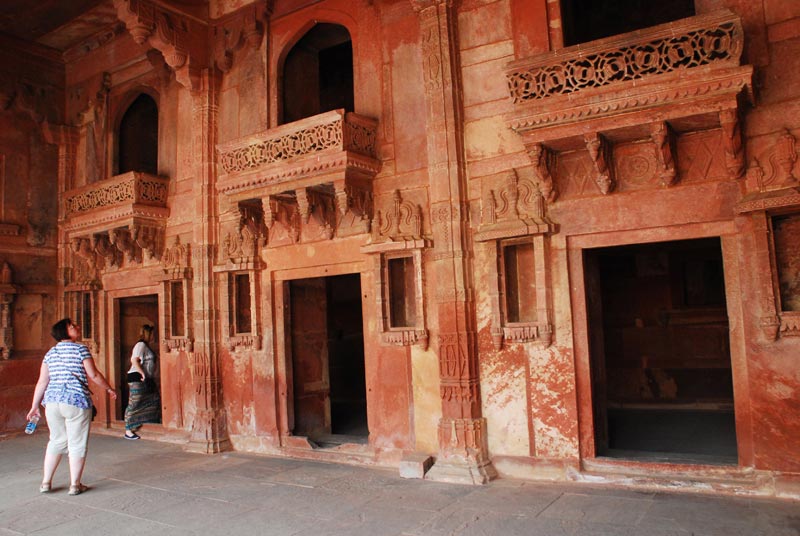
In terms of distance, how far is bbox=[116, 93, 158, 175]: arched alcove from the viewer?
11281mm

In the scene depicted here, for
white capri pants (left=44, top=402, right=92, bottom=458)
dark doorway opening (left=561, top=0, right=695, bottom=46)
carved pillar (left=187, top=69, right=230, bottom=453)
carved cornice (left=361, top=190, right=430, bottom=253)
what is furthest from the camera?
dark doorway opening (left=561, top=0, right=695, bottom=46)

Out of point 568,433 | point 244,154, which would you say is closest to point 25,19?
point 244,154

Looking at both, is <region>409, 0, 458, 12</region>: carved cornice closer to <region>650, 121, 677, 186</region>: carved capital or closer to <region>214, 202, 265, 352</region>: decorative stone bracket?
<region>650, 121, 677, 186</region>: carved capital

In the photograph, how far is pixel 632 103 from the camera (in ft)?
18.0

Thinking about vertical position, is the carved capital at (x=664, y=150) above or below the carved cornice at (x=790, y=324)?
above

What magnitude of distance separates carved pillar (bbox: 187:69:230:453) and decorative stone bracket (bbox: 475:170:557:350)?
4372mm

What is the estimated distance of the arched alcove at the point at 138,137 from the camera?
37.0 feet

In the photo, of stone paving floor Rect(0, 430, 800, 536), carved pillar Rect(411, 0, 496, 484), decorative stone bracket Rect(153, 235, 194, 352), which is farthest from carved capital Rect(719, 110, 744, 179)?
decorative stone bracket Rect(153, 235, 194, 352)

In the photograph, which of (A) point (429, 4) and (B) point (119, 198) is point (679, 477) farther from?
(B) point (119, 198)

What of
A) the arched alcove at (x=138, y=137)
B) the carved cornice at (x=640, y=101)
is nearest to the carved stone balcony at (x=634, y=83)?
the carved cornice at (x=640, y=101)

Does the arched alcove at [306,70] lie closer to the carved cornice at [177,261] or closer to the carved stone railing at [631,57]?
the carved cornice at [177,261]

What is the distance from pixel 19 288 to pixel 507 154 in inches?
352

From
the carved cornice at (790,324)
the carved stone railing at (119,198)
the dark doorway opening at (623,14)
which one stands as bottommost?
the carved cornice at (790,324)

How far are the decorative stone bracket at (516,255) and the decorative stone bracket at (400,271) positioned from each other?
0.82 m
